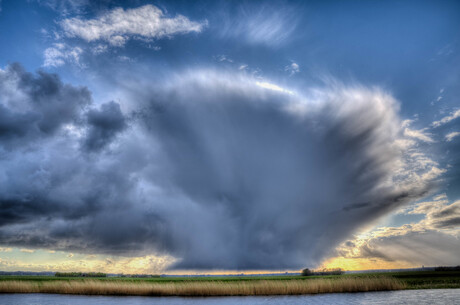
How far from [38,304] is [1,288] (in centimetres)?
2839

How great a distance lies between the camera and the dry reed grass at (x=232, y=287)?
47062 millimetres

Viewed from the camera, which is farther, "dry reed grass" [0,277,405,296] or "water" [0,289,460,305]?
"dry reed grass" [0,277,405,296]

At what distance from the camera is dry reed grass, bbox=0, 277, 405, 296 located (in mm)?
47062

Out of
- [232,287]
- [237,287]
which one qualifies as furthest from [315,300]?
[232,287]

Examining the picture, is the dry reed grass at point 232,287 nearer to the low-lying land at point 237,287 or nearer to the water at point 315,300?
the low-lying land at point 237,287

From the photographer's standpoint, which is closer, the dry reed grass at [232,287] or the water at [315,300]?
the water at [315,300]

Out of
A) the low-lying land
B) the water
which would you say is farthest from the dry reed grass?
the water

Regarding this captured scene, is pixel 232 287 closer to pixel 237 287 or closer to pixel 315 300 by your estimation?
pixel 237 287

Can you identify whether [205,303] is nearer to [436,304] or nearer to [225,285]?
[225,285]

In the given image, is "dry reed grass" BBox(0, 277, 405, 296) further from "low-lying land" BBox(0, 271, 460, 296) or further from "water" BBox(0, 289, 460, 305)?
"water" BBox(0, 289, 460, 305)

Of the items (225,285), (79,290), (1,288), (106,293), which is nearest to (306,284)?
(225,285)

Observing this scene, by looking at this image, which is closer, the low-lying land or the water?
the water

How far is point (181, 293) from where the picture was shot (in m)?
50.2

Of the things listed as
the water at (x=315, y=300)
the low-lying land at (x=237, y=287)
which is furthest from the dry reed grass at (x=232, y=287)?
the water at (x=315, y=300)
